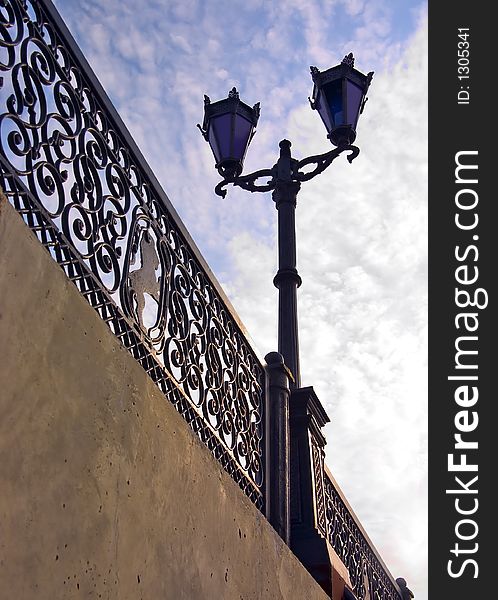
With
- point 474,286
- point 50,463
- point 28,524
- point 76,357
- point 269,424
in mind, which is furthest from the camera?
point 474,286

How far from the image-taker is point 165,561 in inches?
122

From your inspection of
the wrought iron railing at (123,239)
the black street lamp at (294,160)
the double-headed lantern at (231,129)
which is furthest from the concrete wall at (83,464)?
the double-headed lantern at (231,129)

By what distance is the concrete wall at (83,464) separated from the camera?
2.35m

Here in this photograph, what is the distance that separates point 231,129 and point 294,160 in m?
0.64

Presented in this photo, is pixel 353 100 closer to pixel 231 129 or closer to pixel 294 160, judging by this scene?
pixel 294 160

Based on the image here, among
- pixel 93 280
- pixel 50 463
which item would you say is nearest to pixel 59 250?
pixel 93 280

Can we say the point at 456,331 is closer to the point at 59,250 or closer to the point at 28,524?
the point at 59,250

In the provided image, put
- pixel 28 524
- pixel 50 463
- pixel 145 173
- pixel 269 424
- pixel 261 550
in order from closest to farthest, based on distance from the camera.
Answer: pixel 28 524, pixel 50 463, pixel 145 173, pixel 261 550, pixel 269 424

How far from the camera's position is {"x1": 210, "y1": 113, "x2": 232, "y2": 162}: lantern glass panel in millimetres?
6602

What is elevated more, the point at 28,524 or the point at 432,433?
the point at 432,433

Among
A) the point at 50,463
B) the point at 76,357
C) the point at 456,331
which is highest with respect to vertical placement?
the point at 456,331

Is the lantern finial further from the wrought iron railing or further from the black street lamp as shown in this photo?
the wrought iron railing

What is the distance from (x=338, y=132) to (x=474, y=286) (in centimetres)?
162

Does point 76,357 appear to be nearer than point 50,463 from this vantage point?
No
